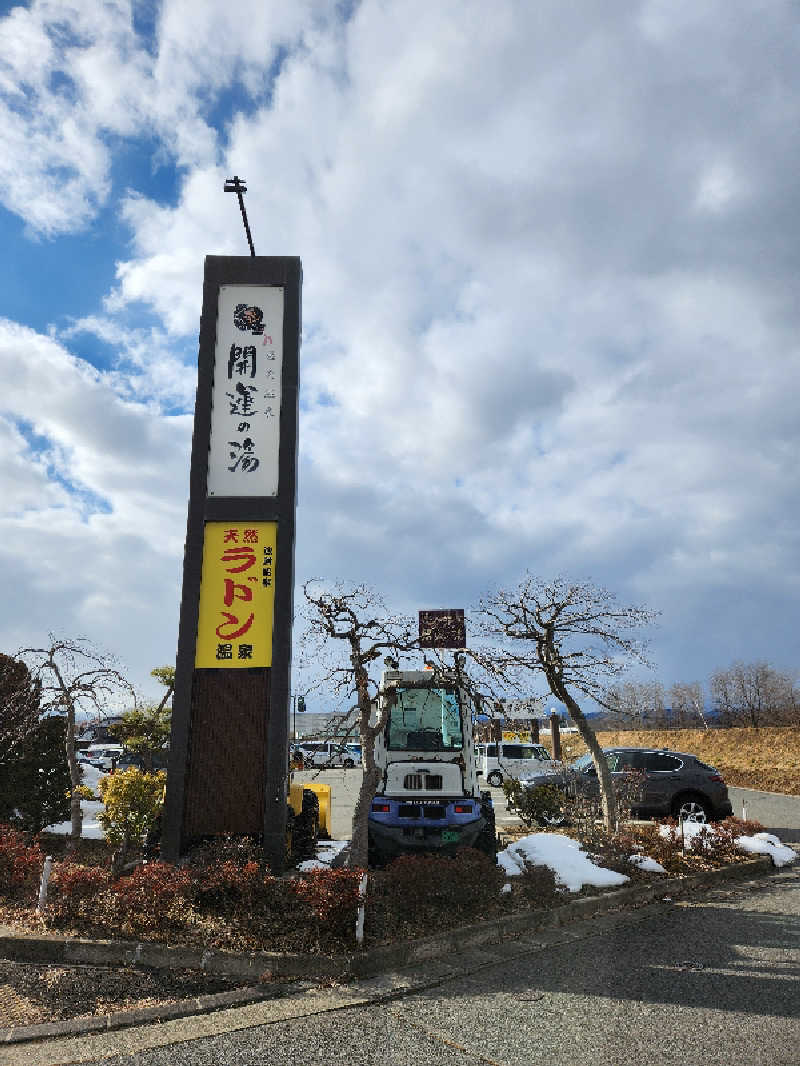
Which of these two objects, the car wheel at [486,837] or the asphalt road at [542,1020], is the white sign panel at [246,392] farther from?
the asphalt road at [542,1020]

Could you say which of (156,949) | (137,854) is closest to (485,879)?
(156,949)

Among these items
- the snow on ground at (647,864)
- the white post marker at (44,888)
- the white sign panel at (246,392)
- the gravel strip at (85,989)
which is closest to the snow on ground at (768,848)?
the snow on ground at (647,864)

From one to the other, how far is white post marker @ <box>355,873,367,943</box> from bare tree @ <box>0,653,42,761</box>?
6.38m

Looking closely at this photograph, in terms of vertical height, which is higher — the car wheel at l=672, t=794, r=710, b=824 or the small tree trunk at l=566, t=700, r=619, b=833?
the small tree trunk at l=566, t=700, r=619, b=833

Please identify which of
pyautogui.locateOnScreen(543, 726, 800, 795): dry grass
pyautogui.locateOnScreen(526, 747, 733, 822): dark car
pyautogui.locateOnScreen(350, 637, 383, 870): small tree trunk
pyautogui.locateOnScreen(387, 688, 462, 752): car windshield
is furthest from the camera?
pyautogui.locateOnScreen(543, 726, 800, 795): dry grass

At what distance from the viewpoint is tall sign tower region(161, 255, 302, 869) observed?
9.57 meters

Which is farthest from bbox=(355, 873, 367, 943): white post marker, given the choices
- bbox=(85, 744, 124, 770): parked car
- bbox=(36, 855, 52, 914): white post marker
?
bbox=(85, 744, 124, 770): parked car

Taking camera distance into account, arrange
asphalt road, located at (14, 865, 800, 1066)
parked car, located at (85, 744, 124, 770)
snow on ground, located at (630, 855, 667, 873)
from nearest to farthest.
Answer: asphalt road, located at (14, 865, 800, 1066) → snow on ground, located at (630, 855, 667, 873) → parked car, located at (85, 744, 124, 770)

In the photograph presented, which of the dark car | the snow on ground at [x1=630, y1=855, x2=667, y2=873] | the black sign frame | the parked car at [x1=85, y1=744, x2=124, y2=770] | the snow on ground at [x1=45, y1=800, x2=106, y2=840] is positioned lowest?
the snow on ground at [x1=630, y1=855, x2=667, y2=873]

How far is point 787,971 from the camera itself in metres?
6.46

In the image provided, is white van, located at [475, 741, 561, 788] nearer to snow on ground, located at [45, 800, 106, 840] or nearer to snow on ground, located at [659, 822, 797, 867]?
snow on ground, located at [659, 822, 797, 867]

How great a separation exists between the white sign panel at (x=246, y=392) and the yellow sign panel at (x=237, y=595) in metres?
0.73

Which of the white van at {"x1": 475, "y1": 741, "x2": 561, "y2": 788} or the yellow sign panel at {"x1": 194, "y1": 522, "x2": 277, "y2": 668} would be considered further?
the white van at {"x1": 475, "y1": 741, "x2": 561, "y2": 788}

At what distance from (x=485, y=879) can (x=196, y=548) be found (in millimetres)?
6015
